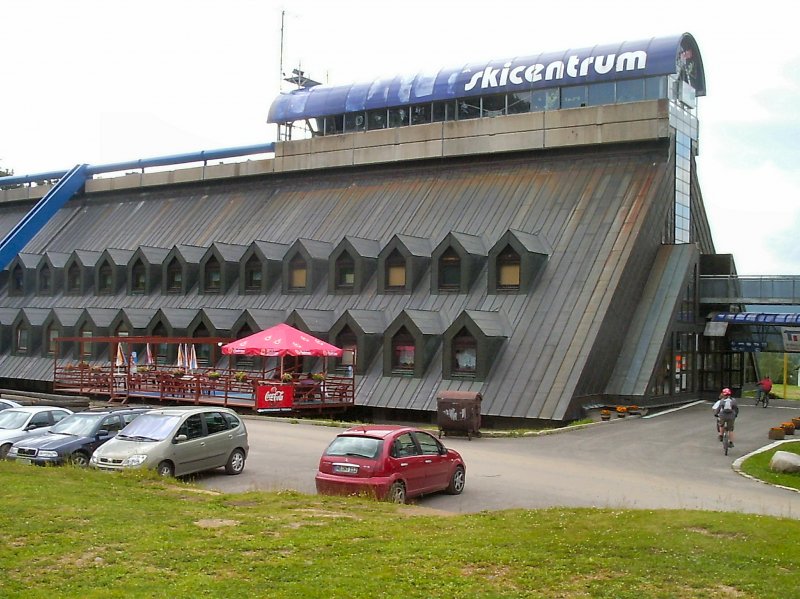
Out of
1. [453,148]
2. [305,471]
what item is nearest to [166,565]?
[305,471]

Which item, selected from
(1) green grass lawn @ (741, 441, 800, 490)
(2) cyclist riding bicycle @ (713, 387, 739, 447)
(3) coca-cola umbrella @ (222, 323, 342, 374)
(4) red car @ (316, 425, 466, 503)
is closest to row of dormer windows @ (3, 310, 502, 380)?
(3) coca-cola umbrella @ (222, 323, 342, 374)

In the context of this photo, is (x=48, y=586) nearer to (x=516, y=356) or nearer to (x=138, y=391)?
(x=516, y=356)

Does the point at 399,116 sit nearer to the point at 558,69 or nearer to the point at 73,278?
the point at 558,69

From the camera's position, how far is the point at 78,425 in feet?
73.6

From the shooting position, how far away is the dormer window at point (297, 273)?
41.2m

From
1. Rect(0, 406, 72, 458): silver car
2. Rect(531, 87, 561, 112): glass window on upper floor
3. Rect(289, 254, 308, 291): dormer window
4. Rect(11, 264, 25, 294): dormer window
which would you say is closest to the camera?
Rect(0, 406, 72, 458): silver car

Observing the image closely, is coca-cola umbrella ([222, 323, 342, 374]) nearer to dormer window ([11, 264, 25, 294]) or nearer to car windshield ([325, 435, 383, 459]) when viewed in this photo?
car windshield ([325, 435, 383, 459])

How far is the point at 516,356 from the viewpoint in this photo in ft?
108

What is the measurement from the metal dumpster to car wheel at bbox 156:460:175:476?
10741mm

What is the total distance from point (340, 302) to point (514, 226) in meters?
7.99

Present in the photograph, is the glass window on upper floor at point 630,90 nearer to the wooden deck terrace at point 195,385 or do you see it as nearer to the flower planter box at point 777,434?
the wooden deck terrace at point 195,385

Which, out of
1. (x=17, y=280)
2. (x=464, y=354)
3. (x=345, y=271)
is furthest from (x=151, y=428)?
(x=17, y=280)

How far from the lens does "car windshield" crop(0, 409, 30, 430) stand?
2422 centimetres

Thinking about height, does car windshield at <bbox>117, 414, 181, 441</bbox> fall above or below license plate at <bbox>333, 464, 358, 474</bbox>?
above
